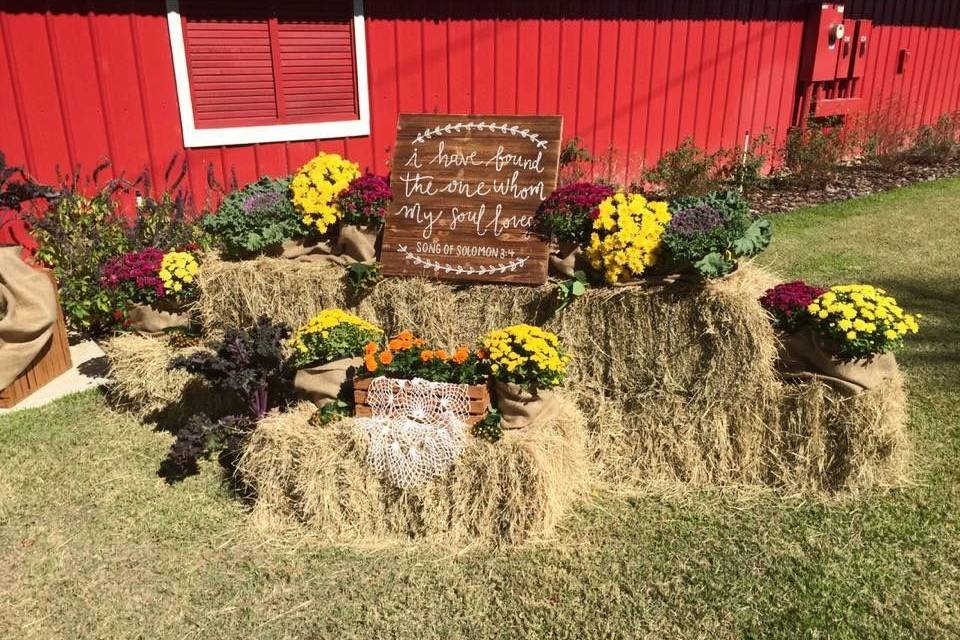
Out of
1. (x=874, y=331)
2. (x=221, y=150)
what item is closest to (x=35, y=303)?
(x=221, y=150)

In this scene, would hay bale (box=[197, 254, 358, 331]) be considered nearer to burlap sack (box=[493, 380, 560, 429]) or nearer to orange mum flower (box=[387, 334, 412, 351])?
orange mum flower (box=[387, 334, 412, 351])

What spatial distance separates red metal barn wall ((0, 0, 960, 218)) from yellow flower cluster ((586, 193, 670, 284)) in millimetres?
3810

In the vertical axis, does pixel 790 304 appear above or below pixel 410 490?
above

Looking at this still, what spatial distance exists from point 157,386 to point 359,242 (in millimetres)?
1544

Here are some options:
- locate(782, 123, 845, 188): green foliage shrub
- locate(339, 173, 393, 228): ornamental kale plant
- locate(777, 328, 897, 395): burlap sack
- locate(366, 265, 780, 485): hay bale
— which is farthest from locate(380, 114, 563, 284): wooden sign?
locate(782, 123, 845, 188): green foliage shrub

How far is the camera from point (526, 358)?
3195 mm

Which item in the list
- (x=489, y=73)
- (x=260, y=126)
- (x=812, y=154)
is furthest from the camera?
(x=812, y=154)

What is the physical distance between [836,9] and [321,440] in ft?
32.5

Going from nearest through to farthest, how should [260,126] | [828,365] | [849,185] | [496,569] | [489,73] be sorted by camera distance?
[496,569], [828,365], [260,126], [489,73], [849,185]

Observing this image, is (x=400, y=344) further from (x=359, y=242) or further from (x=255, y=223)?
(x=255, y=223)

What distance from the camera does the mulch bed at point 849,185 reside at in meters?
9.16

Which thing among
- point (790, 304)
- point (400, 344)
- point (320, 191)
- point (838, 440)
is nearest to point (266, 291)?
point (320, 191)

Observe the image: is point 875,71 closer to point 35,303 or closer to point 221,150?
point 221,150

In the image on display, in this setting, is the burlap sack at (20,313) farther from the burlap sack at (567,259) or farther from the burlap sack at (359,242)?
the burlap sack at (567,259)
